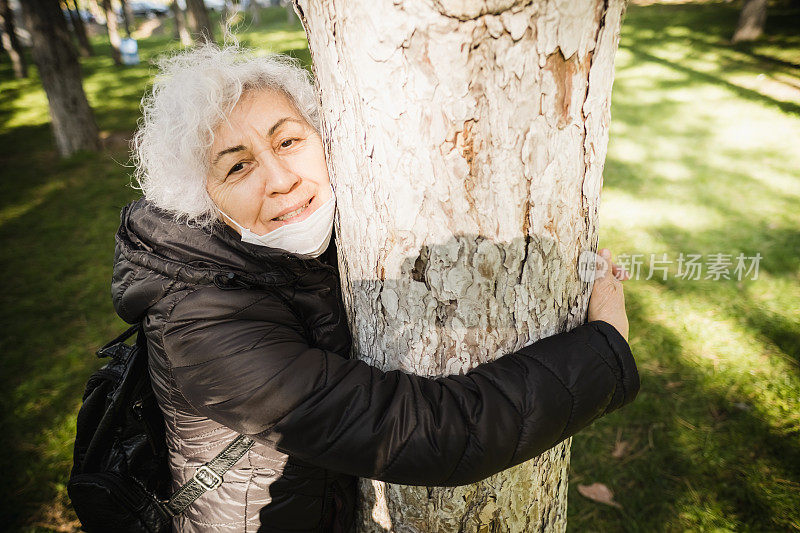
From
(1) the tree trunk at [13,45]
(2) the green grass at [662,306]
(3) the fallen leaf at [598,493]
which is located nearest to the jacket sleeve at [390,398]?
(2) the green grass at [662,306]

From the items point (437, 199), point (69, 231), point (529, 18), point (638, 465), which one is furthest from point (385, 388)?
point (69, 231)

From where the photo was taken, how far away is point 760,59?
9.60 m

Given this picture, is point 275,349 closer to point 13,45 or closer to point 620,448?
point 620,448

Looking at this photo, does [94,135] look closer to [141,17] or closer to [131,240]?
[131,240]

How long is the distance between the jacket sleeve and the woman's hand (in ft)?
0.39

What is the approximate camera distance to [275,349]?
1102 millimetres

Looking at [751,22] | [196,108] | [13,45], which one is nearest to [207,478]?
[196,108]

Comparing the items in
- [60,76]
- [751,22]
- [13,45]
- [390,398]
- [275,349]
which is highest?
[13,45]

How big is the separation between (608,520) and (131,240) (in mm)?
2833

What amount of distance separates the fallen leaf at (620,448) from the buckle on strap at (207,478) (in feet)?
8.23

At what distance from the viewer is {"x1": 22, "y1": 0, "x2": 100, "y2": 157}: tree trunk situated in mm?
6445

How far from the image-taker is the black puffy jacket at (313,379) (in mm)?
1028

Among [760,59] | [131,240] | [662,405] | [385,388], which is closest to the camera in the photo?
[385,388]

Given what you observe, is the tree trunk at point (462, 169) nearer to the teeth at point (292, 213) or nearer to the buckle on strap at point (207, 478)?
the teeth at point (292, 213)
